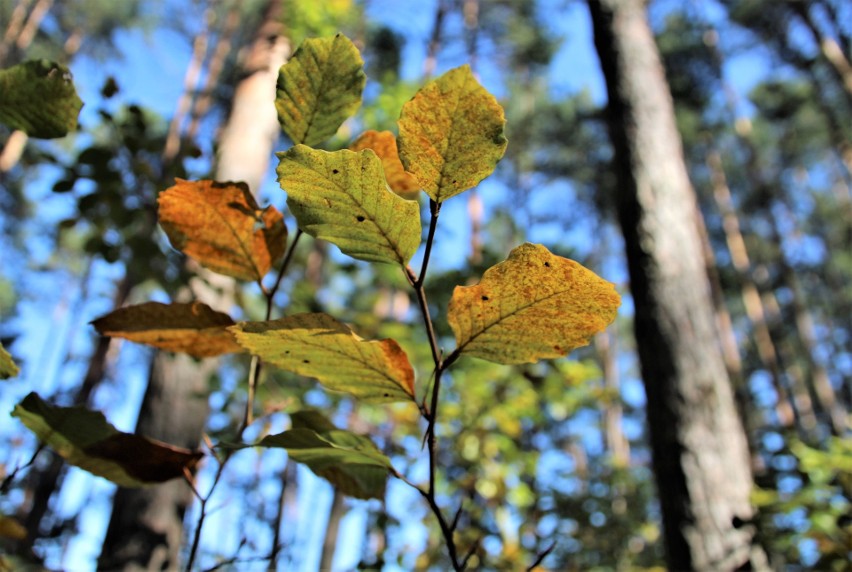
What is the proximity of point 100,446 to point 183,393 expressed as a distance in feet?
5.20

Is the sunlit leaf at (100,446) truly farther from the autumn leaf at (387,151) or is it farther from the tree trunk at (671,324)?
the tree trunk at (671,324)

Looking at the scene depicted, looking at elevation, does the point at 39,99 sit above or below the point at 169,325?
above

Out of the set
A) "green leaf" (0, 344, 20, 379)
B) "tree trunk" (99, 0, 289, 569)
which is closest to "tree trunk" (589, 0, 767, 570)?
"tree trunk" (99, 0, 289, 569)

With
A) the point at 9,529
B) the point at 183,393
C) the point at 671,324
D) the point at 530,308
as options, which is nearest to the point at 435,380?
the point at 530,308

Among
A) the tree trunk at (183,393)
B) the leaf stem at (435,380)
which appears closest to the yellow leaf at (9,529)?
the leaf stem at (435,380)

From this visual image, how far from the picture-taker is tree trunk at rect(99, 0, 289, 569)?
1.50 meters

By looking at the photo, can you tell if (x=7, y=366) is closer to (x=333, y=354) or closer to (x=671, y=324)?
(x=333, y=354)

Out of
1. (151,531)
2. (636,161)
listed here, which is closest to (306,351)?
(151,531)

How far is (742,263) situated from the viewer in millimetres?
14773

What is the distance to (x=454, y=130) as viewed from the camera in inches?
14.0

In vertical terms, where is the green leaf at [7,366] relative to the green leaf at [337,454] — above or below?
above

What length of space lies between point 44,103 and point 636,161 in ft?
5.57

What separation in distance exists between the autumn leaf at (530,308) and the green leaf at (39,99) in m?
0.41

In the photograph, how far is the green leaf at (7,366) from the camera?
0.40 metres
